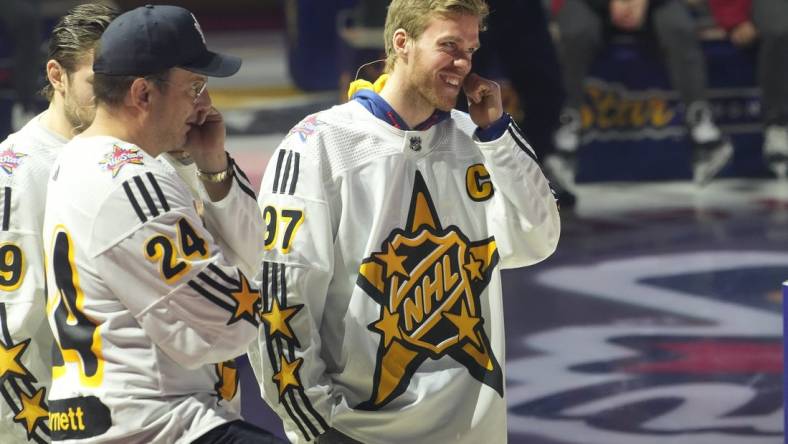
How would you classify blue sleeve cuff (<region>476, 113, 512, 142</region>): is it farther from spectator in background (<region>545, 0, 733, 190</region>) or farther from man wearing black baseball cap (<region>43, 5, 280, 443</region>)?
spectator in background (<region>545, 0, 733, 190</region>)

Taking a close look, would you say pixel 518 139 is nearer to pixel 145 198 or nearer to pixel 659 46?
pixel 145 198

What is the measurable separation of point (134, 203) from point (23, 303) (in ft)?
2.64

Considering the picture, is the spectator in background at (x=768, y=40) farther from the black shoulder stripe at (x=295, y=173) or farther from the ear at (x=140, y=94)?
the ear at (x=140, y=94)

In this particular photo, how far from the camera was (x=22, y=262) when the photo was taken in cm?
341

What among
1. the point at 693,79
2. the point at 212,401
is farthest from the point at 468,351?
the point at 693,79

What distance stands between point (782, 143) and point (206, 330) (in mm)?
7621

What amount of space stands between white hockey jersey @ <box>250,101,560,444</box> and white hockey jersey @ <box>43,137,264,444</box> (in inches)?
20.4

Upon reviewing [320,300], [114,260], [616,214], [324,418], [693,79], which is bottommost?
[616,214]

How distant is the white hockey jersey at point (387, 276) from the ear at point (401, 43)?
176 mm

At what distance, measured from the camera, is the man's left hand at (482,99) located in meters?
3.50

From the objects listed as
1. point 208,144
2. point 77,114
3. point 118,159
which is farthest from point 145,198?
point 77,114

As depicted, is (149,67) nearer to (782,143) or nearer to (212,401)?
(212,401)

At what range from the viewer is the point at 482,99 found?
3.53 m

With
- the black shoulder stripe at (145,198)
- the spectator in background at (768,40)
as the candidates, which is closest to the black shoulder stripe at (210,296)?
the black shoulder stripe at (145,198)
